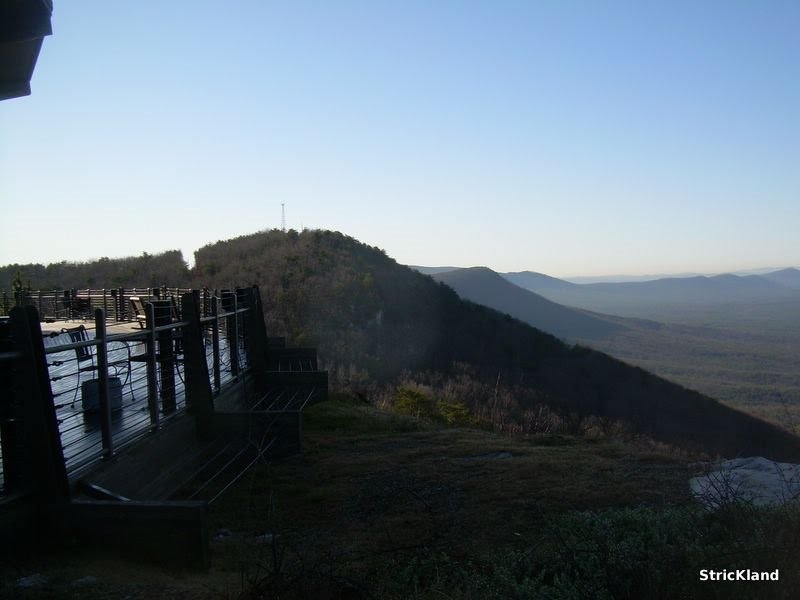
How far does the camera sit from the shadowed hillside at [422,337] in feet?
104

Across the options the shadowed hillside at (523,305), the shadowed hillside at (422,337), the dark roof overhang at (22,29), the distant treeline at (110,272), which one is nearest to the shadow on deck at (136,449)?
the dark roof overhang at (22,29)

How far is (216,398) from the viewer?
1054cm

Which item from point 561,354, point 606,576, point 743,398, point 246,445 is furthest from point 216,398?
point 743,398

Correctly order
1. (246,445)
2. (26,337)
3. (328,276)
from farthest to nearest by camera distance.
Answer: (328,276) → (246,445) → (26,337)

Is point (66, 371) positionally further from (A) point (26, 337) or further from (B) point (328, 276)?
(B) point (328, 276)

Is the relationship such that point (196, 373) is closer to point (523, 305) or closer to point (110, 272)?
point (110, 272)

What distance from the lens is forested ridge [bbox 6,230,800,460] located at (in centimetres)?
2953

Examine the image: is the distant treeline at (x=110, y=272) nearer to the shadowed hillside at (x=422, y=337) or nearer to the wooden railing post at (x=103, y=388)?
the shadowed hillside at (x=422, y=337)

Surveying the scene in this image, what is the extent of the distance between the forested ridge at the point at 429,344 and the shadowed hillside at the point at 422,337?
0.09 meters

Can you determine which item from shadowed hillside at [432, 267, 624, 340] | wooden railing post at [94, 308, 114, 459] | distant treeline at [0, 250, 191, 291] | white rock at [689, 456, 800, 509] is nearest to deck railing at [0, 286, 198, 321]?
wooden railing post at [94, 308, 114, 459]

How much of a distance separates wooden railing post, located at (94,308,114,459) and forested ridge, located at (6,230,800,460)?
16.0 meters

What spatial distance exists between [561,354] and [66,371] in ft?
117

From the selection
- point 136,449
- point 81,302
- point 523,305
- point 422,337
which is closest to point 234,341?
point 136,449

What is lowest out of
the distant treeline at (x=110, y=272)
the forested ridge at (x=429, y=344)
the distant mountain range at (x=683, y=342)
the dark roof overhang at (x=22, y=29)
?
the distant mountain range at (x=683, y=342)
